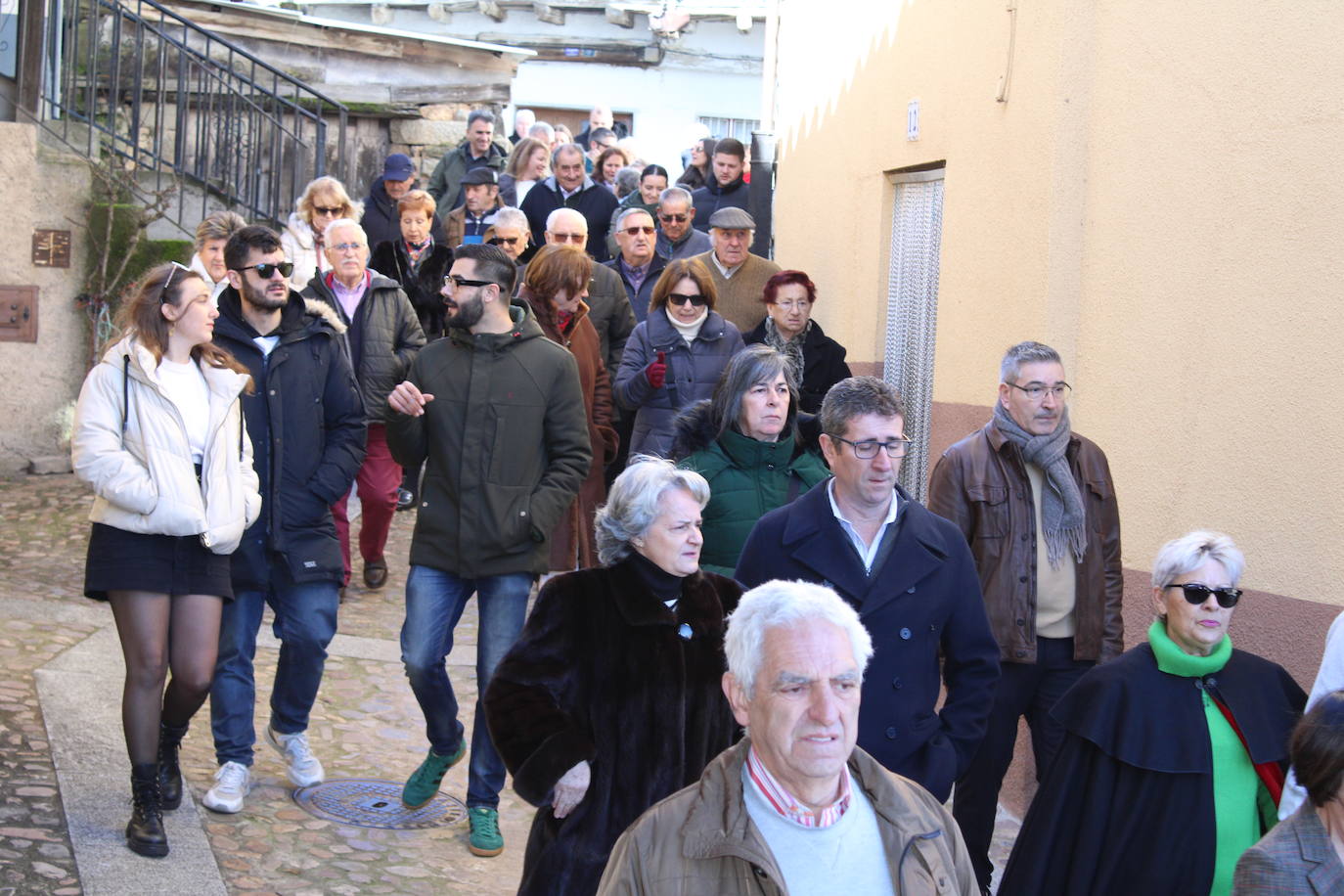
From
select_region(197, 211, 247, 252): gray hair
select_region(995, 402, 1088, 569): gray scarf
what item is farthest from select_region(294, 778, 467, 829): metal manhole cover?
select_region(197, 211, 247, 252): gray hair

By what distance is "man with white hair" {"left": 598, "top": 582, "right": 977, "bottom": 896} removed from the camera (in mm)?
3096

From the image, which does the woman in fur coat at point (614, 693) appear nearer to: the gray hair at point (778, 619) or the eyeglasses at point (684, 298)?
the gray hair at point (778, 619)

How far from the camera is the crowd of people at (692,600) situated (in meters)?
3.36

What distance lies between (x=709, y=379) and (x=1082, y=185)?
214 cm

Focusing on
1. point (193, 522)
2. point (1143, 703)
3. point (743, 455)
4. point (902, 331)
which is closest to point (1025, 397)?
point (743, 455)

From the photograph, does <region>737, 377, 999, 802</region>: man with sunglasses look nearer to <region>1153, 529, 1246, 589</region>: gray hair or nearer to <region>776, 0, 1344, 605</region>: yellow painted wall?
<region>1153, 529, 1246, 589</region>: gray hair

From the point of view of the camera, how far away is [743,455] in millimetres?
5789

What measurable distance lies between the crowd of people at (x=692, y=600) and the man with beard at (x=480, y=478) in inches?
0.5

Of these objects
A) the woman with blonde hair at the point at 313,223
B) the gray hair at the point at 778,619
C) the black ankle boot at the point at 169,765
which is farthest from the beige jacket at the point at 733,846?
the woman with blonde hair at the point at 313,223

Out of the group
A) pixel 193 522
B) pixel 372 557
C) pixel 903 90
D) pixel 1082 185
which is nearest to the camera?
pixel 193 522

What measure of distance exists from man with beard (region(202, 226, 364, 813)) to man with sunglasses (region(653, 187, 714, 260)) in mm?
4602

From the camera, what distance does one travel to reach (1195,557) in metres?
4.59

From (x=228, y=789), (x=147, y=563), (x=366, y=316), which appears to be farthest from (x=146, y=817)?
(x=366, y=316)

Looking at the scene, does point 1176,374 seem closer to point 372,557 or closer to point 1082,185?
point 1082,185
